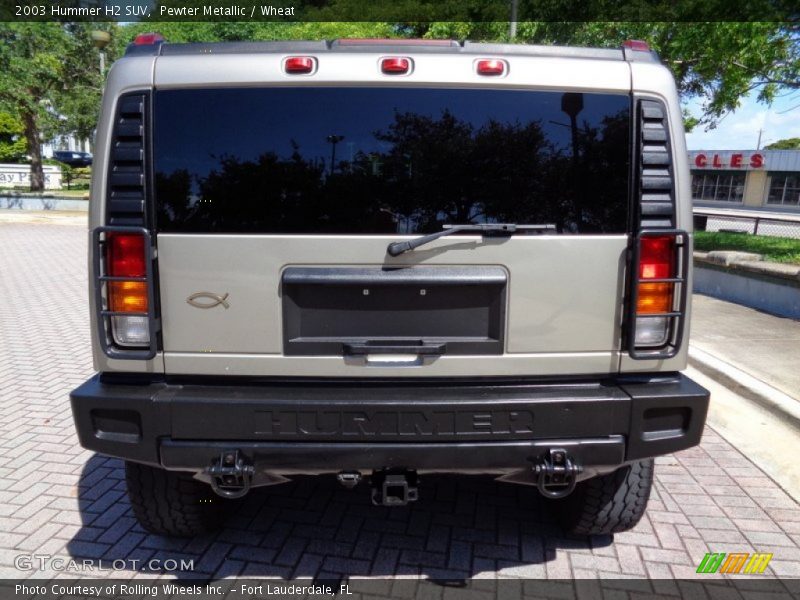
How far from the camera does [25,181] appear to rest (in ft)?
89.0

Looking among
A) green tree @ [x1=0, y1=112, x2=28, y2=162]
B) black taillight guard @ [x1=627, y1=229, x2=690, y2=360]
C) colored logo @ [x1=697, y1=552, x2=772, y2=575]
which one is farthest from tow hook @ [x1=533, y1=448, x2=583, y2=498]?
green tree @ [x1=0, y1=112, x2=28, y2=162]

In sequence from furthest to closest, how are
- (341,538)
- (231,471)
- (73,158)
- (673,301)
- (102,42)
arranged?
(73,158) < (102,42) < (341,538) < (673,301) < (231,471)

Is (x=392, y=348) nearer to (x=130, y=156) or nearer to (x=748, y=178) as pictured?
(x=130, y=156)

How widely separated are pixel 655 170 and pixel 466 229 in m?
0.80

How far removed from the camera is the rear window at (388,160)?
2582 millimetres

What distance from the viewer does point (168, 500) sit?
10.2 ft

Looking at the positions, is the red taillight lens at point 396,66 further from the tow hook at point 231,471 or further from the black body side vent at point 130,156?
the tow hook at point 231,471

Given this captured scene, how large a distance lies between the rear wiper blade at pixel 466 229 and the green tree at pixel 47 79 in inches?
883

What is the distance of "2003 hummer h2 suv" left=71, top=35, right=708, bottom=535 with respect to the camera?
2.58m

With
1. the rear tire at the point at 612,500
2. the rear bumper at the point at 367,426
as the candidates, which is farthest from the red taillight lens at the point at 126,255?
the rear tire at the point at 612,500

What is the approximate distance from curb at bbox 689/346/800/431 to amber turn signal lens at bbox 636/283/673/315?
2.87 metres

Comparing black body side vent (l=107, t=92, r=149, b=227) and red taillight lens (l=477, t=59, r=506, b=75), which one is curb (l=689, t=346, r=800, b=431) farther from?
black body side vent (l=107, t=92, r=149, b=227)

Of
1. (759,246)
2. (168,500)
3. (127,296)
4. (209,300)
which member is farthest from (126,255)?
(759,246)

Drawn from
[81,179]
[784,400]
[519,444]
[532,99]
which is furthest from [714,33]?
[81,179]
